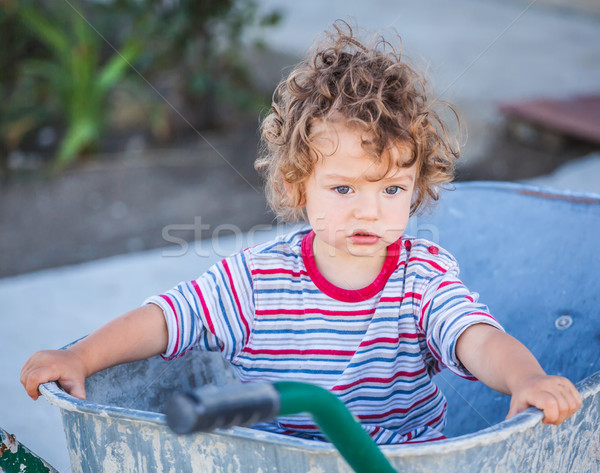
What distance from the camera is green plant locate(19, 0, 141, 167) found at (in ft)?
13.5

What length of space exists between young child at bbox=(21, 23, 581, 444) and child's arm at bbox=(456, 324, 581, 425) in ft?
0.06

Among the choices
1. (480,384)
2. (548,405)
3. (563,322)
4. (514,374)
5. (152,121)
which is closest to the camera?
(548,405)

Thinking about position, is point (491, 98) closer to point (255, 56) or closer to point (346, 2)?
point (255, 56)

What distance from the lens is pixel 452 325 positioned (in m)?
1.30

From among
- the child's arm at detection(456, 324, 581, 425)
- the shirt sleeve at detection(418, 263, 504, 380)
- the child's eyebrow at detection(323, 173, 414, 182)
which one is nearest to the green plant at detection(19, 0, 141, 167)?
the child's eyebrow at detection(323, 173, 414, 182)

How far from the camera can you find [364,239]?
4.50ft

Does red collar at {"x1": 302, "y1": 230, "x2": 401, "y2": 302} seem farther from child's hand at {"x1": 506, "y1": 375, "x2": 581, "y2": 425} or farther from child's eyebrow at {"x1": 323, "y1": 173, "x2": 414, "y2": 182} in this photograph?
child's hand at {"x1": 506, "y1": 375, "x2": 581, "y2": 425}

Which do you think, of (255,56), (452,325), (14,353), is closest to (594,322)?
(452,325)

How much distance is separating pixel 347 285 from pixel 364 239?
15 cm

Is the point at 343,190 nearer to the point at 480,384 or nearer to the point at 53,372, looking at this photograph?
the point at 53,372

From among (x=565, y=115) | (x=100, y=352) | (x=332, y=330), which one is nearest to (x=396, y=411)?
(x=332, y=330)

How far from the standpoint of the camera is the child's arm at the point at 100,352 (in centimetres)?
116

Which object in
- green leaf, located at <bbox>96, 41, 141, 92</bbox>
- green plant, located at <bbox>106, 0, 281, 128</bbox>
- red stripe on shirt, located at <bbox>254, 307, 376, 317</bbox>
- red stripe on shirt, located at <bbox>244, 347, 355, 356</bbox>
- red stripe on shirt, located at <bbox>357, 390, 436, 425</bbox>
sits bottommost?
red stripe on shirt, located at <bbox>357, 390, 436, 425</bbox>

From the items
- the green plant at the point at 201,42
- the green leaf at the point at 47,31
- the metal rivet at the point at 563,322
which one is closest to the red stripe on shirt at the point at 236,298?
the metal rivet at the point at 563,322
